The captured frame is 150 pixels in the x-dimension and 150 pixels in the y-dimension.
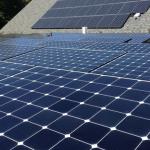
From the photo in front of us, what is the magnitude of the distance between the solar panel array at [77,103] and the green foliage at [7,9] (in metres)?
48.6

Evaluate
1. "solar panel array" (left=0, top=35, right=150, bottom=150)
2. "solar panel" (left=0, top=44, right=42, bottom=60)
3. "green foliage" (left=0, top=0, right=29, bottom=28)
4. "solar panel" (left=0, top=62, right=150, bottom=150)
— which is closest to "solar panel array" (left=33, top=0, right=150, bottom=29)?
"solar panel" (left=0, top=44, right=42, bottom=60)

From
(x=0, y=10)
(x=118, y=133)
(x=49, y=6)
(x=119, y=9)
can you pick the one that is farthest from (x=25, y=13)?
(x=118, y=133)

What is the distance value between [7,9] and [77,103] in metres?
58.3

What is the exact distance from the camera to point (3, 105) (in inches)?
399

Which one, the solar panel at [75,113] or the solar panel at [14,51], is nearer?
the solar panel at [75,113]

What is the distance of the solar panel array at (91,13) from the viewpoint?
29.1 m

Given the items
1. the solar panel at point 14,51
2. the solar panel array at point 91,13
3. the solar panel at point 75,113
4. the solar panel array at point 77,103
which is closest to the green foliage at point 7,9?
the solar panel array at point 91,13

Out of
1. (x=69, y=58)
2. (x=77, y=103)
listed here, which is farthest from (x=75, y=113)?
(x=69, y=58)

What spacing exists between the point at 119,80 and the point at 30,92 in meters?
3.25

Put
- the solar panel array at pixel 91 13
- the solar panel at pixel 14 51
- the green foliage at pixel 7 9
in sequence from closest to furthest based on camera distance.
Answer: the solar panel at pixel 14 51, the solar panel array at pixel 91 13, the green foliage at pixel 7 9

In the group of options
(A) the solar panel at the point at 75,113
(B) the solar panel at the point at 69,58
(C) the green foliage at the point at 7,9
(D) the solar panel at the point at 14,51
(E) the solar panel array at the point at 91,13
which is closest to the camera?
(A) the solar panel at the point at 75,113

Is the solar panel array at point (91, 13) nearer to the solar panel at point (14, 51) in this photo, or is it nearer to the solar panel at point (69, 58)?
the solar panel at point (14, 51)

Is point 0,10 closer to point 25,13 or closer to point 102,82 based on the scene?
point 25,13

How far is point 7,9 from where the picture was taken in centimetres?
6444
